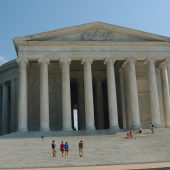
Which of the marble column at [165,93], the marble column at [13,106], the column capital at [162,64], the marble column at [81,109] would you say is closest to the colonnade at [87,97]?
the column capital at [162,64]

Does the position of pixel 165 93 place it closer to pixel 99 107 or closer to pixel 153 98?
pixel 153 98

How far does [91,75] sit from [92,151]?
71.4 feet

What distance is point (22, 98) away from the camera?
55938mm

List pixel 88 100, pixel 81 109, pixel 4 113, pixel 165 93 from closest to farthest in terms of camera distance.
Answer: pixel 88 100 → pixel 165 93 → pixel 81 109 → pixel 4 113

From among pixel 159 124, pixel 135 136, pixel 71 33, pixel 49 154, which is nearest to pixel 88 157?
pixel 49 154

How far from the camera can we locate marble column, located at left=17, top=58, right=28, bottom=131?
55438mm

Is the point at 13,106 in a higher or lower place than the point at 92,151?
higher

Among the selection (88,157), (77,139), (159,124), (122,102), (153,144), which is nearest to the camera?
(88,157)

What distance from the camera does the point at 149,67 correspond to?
2371 inches

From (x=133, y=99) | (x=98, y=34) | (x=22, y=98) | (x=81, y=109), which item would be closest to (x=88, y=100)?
(x=133, y=99)

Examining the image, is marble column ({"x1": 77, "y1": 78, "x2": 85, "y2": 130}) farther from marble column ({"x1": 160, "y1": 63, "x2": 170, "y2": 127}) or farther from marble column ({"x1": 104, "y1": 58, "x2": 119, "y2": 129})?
marble column ({"x1": 160, "y1": 63, "x2": 170, "y2": 127})

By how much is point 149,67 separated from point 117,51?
610 cm

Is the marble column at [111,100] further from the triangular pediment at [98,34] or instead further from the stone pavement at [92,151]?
the stone pavement at [92,151]

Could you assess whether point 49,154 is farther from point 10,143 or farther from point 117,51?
point 117,51
